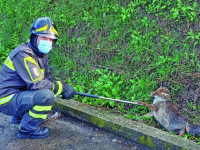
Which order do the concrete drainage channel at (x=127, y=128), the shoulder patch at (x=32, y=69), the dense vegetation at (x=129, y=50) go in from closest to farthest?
the concrete drainage channel at (x=127, y=128) < the shoulder patch at (x=32, y=69) < the dense vegetation at (x=129, y=50)

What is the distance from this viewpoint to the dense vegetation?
3.54 metres

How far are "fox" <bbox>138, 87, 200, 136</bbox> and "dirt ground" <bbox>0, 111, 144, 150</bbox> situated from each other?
1.76 ft

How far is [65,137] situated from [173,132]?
5.03ft

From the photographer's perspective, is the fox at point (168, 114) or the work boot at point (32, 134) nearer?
the fox at point (168, 114)

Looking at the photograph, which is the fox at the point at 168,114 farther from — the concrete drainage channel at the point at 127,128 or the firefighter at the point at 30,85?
the firefighter at the point at 30,85

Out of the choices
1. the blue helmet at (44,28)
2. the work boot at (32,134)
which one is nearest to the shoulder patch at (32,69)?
the blue helmet at (44,28)

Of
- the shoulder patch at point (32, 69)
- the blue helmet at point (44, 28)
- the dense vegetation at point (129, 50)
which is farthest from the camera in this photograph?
the dense vegetation at point (129, 50)

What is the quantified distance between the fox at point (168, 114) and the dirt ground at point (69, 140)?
54cm

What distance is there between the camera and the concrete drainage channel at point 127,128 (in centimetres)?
276

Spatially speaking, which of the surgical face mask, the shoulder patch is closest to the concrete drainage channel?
the shoulder patch

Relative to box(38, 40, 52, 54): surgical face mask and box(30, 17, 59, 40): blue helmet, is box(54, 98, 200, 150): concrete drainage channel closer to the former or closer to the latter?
box(38, 40, 52, 54): surgical face mask

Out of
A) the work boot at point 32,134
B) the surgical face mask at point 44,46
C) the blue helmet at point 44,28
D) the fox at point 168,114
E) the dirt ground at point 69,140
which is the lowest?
the dirt ground at point 69,140

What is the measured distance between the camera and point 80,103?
3.85 meters

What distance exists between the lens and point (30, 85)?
9.75 ft
